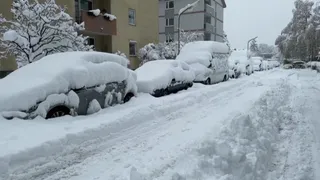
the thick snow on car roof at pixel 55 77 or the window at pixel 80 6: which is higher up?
the window at pixel 80 6

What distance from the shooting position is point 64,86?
6.53 metres

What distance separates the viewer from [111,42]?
21.6m

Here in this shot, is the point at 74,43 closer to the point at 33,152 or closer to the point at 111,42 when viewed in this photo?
the point at 33,152

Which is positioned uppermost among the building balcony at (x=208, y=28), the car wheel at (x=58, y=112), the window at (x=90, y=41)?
the building balcony at (x=208, y=28)

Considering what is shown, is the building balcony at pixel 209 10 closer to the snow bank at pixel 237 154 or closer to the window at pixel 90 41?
the window at pixel 90 41

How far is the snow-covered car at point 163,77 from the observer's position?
10734 mm

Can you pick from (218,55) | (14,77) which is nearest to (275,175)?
(14,77)

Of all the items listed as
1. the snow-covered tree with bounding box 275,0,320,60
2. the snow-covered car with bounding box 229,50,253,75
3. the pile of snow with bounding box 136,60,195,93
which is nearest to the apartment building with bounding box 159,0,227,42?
the snow-covered car with bounding box 229,50,253,75

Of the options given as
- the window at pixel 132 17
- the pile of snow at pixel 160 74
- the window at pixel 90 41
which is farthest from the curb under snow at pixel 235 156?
Result: the window at pixel 132 17

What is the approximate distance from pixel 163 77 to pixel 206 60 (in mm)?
5791

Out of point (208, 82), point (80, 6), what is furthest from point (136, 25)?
point (208, 82)

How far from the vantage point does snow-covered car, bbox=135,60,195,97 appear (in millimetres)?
10734

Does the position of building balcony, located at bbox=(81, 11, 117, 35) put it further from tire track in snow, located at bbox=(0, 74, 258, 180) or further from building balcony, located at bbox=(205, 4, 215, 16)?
building balcony, located at bbox=(205, 4, 215, 16)

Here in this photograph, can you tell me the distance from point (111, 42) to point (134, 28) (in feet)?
11.3
